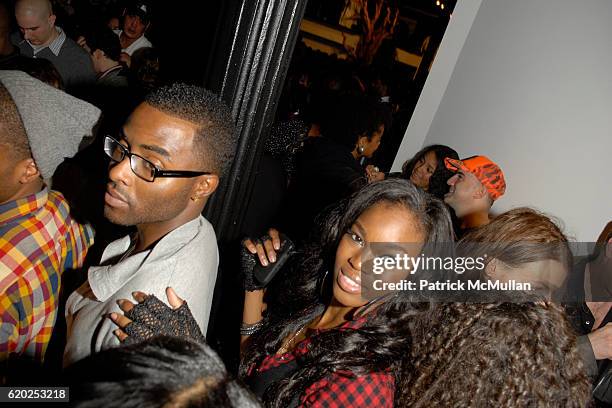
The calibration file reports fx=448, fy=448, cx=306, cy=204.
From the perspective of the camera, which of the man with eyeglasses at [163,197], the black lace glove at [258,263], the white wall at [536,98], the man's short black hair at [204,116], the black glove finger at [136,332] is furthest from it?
the white wall at [536,98]

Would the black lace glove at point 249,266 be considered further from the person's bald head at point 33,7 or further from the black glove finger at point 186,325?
the person's bald head at point 33,7

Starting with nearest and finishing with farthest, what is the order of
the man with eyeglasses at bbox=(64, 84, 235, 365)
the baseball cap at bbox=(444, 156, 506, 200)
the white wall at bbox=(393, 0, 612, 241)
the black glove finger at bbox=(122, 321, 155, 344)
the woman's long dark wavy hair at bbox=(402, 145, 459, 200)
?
the black glove finger at bbox=(122, 321, 155, 344)
the man with eyeglasses at bbox=(64, 84, 235, 365)
the white wall at bbox=(393, 0, 612, 241)
the baseball cap at bbox=(444, 156, 506, 200)
the woman's long dark wavy hair at bbox=(402, 145, 459, 200)

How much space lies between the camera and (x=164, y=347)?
0.69 meters

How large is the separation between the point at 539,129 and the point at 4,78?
3.03 m

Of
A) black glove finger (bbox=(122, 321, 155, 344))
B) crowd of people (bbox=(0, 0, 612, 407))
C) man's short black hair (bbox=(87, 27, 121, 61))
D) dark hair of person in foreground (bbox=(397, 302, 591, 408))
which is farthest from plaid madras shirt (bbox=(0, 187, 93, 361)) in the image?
man's short black hair (bbox=(87, 27, 121, 61))

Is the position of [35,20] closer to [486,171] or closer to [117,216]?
[117,216]

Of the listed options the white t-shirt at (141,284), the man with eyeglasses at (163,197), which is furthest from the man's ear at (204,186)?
the white t-shirt at (141,284)

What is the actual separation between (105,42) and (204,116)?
10.7ft

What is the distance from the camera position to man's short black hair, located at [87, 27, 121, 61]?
13.1 feet

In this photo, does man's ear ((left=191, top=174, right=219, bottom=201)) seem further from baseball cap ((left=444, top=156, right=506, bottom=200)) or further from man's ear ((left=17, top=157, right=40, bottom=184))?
baseball cap ((left=444, top=156, right=506, bottom=200))

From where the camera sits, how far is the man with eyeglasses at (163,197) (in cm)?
135

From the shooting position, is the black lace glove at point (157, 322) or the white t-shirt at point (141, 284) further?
the white t-shirt at point (141, 284)

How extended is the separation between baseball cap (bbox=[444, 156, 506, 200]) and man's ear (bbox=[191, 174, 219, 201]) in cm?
215

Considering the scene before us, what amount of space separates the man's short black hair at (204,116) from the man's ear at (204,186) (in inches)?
1.1
